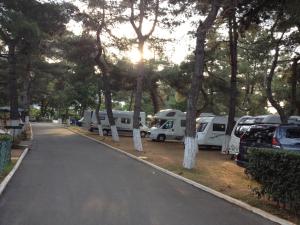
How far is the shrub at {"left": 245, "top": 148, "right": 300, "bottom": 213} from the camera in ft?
31.0

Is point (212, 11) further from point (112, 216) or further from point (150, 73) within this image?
point (150, 73)

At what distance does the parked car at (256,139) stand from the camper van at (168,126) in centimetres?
Answer: 2450

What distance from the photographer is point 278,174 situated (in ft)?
33.0

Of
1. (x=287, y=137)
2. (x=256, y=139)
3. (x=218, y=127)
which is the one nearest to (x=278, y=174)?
(x=287, y=137)

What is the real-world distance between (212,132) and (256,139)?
18182 mm

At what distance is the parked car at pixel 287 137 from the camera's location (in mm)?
14887

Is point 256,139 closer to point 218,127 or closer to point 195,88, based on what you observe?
point 195,88

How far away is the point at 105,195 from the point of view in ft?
38.2

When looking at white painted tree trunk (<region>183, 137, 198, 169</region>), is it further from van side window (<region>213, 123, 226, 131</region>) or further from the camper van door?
the camper van door

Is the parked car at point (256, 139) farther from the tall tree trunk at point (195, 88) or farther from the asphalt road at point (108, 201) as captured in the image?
the tall tree trunk at point (195, 88)

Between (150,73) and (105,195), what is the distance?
1396 inches

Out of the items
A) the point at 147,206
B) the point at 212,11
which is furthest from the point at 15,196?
the point at 212,11

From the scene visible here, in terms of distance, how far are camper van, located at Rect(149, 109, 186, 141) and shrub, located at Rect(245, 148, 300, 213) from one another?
1157 inches

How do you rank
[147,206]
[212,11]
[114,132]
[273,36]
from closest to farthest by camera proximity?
[147,206], [212,11], [273,36], [114,132]
